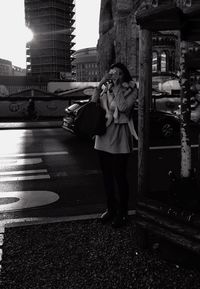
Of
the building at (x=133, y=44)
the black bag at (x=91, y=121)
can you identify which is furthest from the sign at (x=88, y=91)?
the black bag at (x=91, y=121)

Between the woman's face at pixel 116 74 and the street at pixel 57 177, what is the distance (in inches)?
78.8

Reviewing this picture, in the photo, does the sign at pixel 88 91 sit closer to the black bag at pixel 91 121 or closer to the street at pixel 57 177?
the street at pixel 57 177

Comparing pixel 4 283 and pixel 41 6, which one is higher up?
pixel 41 6

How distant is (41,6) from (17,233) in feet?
512

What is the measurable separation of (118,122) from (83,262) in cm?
167

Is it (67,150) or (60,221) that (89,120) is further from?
(67,150)

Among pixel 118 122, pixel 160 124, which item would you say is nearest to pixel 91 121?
pixel 118 122

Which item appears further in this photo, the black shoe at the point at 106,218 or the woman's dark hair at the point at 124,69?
the black shoe at the point at 106,218

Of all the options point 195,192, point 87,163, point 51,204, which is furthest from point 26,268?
point 87,163

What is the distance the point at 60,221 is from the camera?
494cm

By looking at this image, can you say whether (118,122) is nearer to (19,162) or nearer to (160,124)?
(19,162)

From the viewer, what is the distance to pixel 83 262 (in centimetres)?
369

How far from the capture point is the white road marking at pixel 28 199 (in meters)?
5.83

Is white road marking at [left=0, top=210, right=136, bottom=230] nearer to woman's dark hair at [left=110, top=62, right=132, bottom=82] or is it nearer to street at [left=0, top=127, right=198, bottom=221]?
street at [left=0, top=127, right=198, bottom=221]
